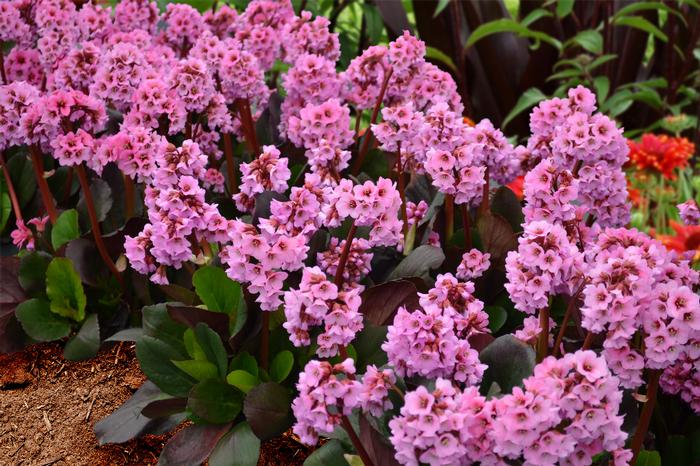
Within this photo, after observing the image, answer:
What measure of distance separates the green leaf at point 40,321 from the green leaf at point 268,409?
65cm

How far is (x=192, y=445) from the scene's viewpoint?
61.3 inches

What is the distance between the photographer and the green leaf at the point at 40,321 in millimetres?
1911

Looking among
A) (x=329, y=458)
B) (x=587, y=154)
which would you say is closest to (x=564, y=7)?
(x=587, y=154)

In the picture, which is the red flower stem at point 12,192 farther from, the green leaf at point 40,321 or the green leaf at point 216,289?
the green leaf at point 216,289

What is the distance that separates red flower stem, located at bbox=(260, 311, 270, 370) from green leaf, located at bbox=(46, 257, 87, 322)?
49 centimetres

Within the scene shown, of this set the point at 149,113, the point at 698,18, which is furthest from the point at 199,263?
the point at 698,18

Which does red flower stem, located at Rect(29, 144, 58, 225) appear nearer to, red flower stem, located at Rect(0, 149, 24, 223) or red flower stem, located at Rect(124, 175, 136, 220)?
red flower stem, located at Rect(0, 149, 24, 223)

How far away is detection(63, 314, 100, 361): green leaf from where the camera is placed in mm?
1857

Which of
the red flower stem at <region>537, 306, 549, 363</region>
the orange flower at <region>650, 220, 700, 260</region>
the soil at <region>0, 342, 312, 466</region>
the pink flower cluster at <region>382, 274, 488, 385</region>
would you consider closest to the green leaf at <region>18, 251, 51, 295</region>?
the soil at <region>0, 342, 312, 466</region>

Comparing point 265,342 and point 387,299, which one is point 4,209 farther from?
point 387,299

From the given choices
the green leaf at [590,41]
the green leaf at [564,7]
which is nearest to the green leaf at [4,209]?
the green leaf at [564,7]

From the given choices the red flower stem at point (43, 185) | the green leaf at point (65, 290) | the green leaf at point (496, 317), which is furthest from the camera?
the red flower stem at point (43, 185)

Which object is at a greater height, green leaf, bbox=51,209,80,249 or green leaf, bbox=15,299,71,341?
green leaf, bbox=51,209,80,249

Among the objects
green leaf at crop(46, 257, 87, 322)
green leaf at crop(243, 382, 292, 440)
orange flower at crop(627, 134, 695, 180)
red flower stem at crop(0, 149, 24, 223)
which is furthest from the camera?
orange flower at crop(627, 134, 695, 180)
